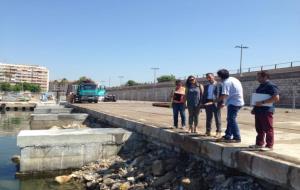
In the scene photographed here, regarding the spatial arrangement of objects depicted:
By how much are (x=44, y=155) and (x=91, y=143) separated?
158cm

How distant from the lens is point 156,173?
408 inches

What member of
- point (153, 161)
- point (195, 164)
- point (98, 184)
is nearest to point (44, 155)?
point (98, 184)

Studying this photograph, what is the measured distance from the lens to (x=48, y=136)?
12992 millimetres

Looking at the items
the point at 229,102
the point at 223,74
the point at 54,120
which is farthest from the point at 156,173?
the point at 54,120

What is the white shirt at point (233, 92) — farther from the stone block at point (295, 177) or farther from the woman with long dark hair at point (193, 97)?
the stone block at point (295, 177)

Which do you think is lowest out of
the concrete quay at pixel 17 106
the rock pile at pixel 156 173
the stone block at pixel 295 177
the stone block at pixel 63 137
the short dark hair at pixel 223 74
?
the concrete quay at pixel 17 106

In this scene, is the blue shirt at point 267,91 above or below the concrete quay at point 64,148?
above

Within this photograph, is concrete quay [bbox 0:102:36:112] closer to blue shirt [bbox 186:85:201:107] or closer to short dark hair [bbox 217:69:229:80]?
blue shirt [bbox 186:85:201:107]

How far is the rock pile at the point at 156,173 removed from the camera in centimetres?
815

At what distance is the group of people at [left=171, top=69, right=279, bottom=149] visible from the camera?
7336 millimetres

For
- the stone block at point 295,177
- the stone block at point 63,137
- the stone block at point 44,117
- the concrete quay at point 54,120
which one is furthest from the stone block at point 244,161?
the stone block at point 44,117

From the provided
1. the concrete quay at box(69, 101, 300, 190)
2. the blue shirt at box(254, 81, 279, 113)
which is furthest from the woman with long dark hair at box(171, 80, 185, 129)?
the blue shirt at box(254, 81, 279, 113)

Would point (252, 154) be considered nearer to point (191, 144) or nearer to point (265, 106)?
point (265, 106)

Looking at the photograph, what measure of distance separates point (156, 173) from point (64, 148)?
4.00 m
